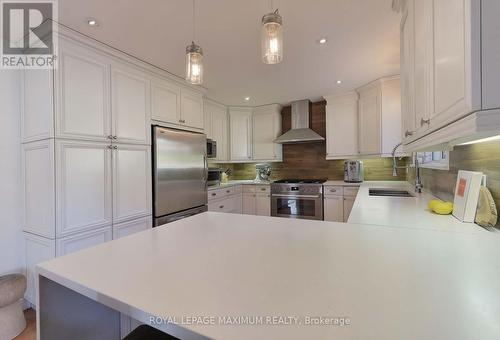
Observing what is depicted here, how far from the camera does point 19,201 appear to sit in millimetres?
2072

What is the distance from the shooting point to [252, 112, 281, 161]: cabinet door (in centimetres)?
421

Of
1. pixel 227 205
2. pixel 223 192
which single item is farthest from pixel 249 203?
pixel 223 192

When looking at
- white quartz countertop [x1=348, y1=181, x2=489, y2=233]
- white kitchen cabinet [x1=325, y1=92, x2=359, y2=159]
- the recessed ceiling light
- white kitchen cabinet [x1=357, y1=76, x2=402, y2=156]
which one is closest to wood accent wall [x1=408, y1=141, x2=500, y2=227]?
white quartz countertop [x1=348, y1=181, x2=489, y2=233]

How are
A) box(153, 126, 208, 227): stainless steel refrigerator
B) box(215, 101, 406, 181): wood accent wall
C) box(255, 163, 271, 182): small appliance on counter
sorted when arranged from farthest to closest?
box(255, 163, 271, 182): small appliance on counter → box(215, 101, 406, 181): wood accent wall → box(153, 126, 208, 227): stainless steel refrigerator

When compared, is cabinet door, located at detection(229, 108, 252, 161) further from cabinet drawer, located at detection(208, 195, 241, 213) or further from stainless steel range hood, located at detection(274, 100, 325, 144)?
cabinet drawer, located at detection(208, 195, 241, 213)

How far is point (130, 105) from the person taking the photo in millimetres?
2293

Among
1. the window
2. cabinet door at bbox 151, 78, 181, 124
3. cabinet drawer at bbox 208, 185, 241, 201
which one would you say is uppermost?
cabinet door at bbox 151, 78, 181, 124

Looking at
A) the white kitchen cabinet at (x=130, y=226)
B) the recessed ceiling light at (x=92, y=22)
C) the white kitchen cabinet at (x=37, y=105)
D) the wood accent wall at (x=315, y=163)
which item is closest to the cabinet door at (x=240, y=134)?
the wood accent wall at (x=315, y=163)

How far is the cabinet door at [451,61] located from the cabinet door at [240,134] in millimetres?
3470

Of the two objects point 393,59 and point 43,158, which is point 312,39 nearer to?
point 393,59

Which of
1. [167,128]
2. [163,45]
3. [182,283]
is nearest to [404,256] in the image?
[182,283]

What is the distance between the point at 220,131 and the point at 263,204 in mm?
1489

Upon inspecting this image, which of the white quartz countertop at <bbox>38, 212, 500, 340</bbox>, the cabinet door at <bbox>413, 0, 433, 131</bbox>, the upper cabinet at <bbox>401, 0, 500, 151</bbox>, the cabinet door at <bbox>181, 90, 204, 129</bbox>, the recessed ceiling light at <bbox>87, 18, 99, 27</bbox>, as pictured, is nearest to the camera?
the white quartz countertop at <bbox>38, 212, 500, 340</bbox>

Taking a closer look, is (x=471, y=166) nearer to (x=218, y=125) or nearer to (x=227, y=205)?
(x=227, y=205)
